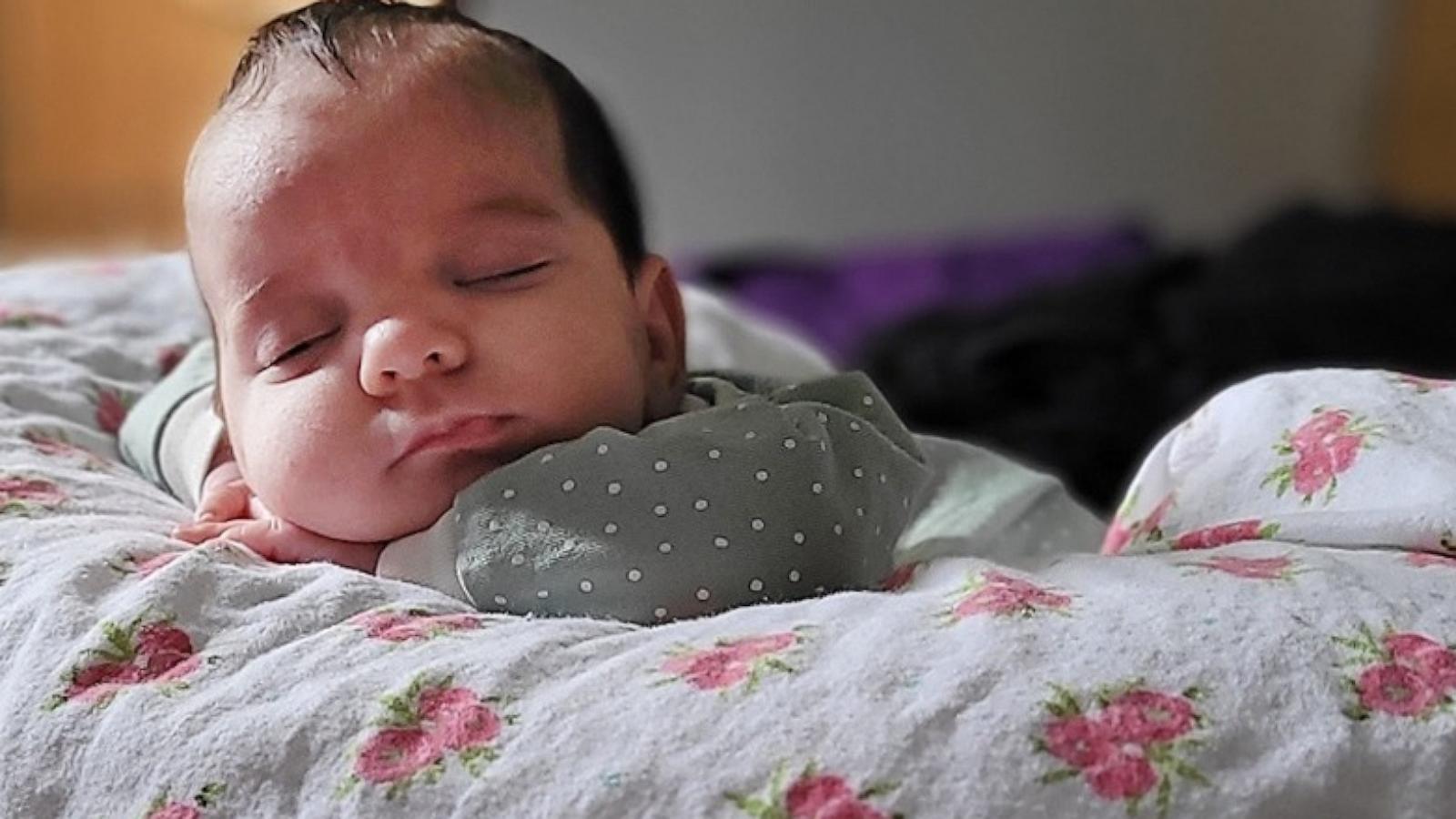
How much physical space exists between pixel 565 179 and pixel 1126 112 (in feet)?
6.57

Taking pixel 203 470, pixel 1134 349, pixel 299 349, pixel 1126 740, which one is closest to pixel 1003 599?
pixel 1126 740

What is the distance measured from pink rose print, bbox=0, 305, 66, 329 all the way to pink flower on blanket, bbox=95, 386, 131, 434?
6 centimetres

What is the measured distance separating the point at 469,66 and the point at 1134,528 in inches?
13.2

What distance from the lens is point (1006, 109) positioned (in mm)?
2596

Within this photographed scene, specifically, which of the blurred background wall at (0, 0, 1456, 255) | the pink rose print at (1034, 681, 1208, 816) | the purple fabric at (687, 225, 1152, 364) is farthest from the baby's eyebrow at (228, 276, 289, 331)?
the blurred background wall at (0, 0, 1456, 255)

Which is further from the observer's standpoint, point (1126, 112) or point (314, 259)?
point (1126, 112)

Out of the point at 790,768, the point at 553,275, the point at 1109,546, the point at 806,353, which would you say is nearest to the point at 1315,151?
the point at 806,353

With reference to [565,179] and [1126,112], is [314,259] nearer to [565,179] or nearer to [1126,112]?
[565,179]

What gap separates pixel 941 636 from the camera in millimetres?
569

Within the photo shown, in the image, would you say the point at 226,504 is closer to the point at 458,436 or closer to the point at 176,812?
the point at 458,436

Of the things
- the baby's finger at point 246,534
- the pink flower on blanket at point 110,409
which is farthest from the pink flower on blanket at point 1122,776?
the pink flower on blanket at point 110,409

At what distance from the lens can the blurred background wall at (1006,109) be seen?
249cm

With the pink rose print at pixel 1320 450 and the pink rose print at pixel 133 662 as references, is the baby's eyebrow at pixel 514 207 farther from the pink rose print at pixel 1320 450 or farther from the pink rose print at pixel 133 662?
the pink rose print at pixel 1320 450

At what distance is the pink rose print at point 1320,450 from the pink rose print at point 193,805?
41 centimetres
